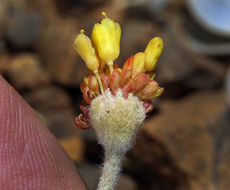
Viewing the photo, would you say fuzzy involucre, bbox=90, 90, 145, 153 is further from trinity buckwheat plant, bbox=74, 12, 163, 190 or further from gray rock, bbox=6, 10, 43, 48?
gray rock, bbox=6, 10, 43, 48

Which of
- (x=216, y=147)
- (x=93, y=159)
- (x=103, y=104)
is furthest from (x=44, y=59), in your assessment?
(x=103, y=104)

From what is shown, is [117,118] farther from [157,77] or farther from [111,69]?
[157,77]

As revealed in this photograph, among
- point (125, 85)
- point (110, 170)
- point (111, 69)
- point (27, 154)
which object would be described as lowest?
point (110, 170)

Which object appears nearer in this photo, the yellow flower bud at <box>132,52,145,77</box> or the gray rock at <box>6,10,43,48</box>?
the yellow flower bud at <box>132,52,145,77</box>

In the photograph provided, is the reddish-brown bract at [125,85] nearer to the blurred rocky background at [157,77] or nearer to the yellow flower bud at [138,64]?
the yellow flower bud at [138,64]

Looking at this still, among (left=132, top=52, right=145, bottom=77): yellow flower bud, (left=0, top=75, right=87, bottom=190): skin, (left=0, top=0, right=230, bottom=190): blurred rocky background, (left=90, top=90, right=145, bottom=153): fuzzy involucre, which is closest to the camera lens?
(left=90, top=90, right=145, bottom=153): fuzzy involucre

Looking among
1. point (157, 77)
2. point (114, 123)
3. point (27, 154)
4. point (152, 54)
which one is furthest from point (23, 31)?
point (114, 123)

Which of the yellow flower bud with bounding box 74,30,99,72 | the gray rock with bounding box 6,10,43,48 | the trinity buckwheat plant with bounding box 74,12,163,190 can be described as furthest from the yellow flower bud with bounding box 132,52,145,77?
the gray rock with bounding box 6,10,43,48

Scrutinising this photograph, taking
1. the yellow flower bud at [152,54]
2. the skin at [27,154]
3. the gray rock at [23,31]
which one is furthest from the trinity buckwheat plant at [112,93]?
the gray rock at [23,31]

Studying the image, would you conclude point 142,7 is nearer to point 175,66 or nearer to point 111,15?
point 111,15
